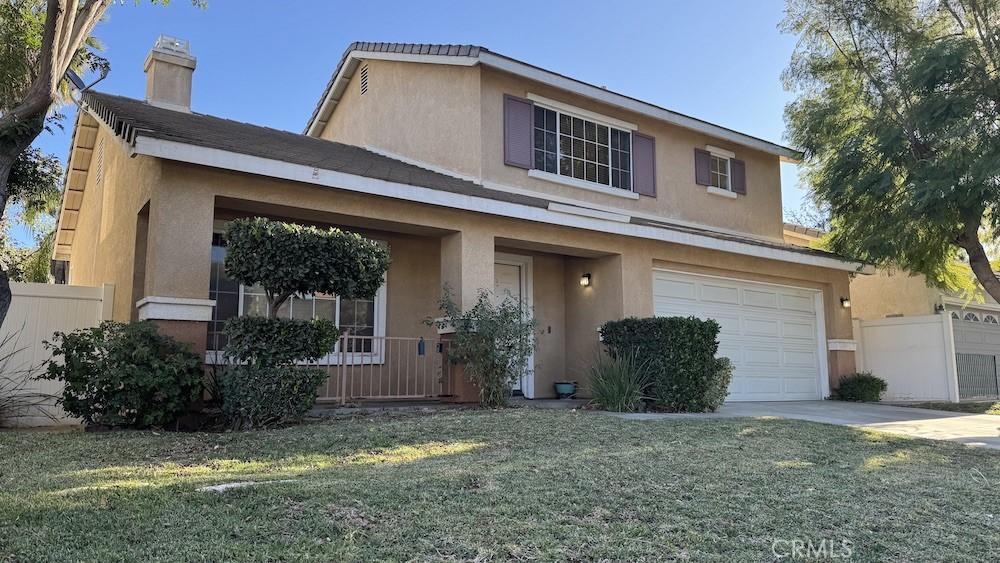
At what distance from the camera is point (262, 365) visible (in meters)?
7.14

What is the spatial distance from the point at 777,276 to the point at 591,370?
17.0ft

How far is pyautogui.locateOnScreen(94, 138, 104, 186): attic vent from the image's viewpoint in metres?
12.2

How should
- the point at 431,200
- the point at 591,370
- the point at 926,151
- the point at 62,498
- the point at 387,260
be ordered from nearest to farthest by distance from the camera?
1. the point at 62,498
2. the point at 387,260
3. the point at 431,200
4. the point at 591,370
5. the point at 926,151

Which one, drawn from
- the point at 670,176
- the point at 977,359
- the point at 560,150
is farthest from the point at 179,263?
the point at 977,359

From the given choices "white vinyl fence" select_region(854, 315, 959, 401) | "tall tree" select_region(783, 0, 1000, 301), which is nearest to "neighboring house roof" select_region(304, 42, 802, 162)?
"tall tree" select_region(783, 0, 1000, 301)

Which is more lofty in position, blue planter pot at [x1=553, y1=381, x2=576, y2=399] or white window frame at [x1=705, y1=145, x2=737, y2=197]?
white window frame at [x1=705, y1=145, x2=737, y2=197]

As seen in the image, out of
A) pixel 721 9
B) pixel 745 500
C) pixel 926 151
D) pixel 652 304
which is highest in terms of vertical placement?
pixel 721 9

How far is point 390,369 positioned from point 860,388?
9.41 meters

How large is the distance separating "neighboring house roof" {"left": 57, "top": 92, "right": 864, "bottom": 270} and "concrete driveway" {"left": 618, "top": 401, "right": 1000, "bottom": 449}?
2.73 meters

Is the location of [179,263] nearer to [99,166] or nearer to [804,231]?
[99,166]

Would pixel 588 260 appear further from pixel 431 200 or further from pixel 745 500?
pixel 745 500

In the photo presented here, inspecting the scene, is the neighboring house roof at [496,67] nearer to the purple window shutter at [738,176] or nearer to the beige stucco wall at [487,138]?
the beige stucco wall at [487,138]

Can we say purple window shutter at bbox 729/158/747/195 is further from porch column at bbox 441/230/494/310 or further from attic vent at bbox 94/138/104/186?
attic vent at bbox 94/138/104/186

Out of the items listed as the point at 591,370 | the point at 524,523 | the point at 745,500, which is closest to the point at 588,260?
the point at 591,370
